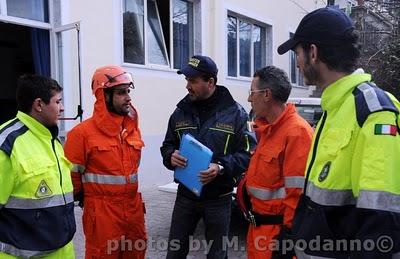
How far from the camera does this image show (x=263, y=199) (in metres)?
2.61

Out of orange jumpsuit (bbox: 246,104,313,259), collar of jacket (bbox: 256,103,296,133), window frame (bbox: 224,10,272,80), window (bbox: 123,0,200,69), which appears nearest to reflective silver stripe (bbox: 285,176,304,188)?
orange jumpsuit (bbox: 246,104,313,259)

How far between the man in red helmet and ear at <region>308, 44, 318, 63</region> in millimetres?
1659

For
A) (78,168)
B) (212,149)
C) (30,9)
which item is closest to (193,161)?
(212,149)

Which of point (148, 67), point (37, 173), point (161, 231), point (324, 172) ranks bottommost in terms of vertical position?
point (161, 231)

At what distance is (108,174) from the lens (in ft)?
10.1

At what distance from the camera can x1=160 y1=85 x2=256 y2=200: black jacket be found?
329 centimetres

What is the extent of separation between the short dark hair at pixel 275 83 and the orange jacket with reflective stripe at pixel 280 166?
3.7 inches

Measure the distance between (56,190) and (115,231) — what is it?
2.39ft

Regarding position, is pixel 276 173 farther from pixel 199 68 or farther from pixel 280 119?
pixel 199 68

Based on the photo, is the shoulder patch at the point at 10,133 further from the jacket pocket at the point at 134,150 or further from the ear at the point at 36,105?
the jacket pocket at the point at 134,150

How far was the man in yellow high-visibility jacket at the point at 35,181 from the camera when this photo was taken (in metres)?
2.28

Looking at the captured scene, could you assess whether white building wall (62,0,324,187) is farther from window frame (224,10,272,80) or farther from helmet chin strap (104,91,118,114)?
helmet chin strap (104,91,118,114)

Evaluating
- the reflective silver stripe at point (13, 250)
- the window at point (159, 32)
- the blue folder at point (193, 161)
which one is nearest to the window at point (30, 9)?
the window at point (159, 32)

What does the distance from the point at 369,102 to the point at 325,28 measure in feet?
1.24
